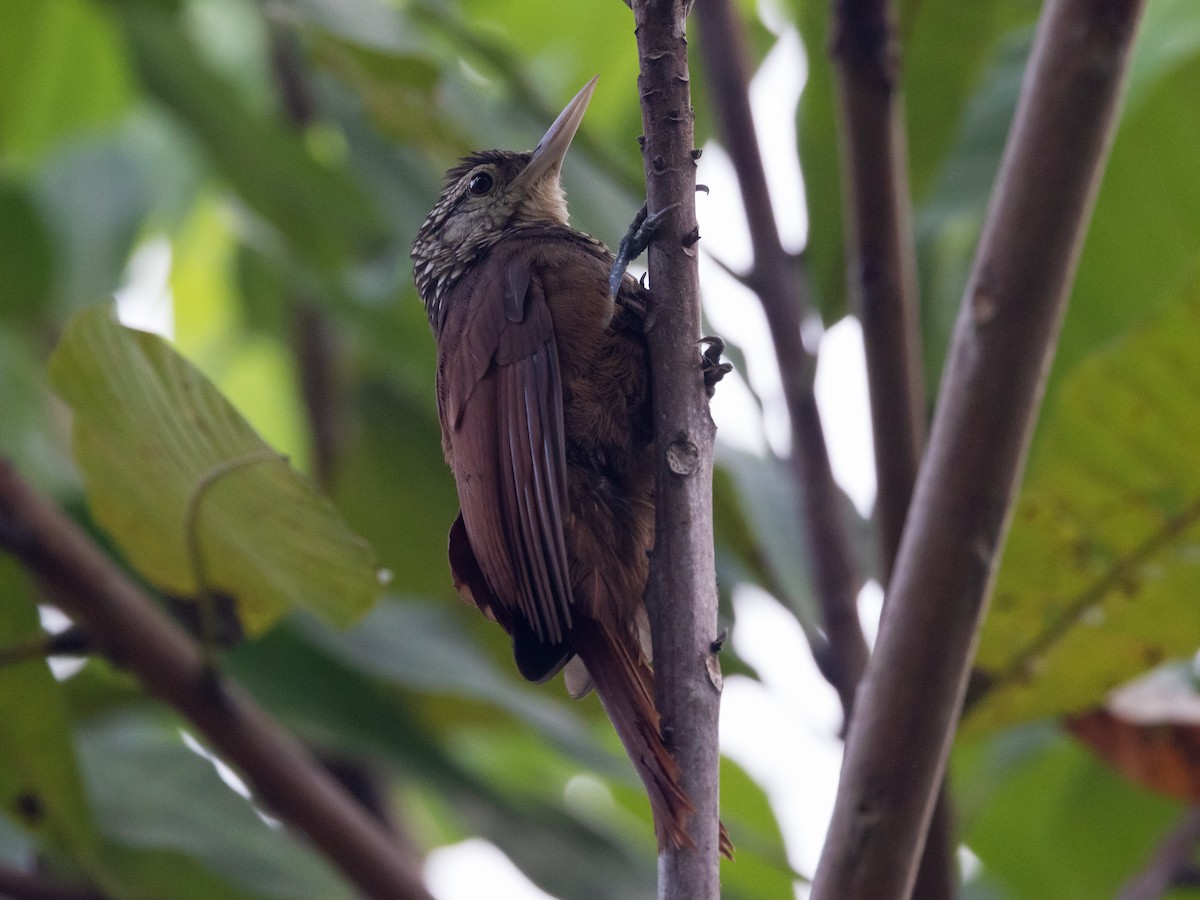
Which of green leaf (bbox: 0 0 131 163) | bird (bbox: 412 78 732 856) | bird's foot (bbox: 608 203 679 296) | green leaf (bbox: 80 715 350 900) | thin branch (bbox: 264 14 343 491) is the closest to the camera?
bird's foot (bbox: 608 203 679 296)

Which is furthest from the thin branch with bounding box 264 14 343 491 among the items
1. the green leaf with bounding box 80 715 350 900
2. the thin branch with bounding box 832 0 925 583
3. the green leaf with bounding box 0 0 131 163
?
the thin branch with bounding box 832 0 925 583

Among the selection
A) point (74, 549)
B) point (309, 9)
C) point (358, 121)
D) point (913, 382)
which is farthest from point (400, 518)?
point (913, 382)

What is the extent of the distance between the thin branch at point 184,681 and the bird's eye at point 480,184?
147 cm

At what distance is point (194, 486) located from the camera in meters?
2.40


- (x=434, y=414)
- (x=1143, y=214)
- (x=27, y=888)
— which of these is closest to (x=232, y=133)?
(x=434, y=414)

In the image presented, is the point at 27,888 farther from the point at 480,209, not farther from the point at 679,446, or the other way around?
the point at 480,209

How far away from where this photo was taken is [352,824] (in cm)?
231

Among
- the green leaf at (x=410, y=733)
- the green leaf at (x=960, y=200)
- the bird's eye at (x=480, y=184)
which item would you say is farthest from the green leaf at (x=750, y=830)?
the bird's eye at (x=480, y=184)

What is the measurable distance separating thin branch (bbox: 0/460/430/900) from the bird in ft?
1.31

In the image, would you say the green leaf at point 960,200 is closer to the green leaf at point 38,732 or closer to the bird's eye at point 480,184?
the bird's eye at point 480,184

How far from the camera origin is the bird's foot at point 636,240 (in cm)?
179

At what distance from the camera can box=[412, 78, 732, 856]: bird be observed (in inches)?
85.4

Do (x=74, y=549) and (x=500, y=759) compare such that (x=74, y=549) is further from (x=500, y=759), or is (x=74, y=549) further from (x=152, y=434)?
(x=500, y=759)

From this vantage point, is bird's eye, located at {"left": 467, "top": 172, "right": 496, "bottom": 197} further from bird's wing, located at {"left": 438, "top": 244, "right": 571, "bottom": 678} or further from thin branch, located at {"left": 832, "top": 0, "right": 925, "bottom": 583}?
thin branch, located at {"left": 832, "top": 0, "right": 925, "bottom": 583}
